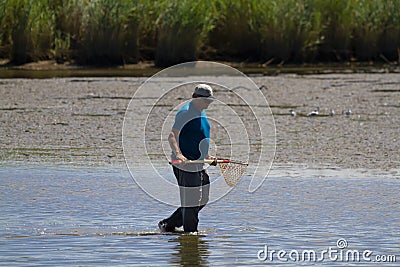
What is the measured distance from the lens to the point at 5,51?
2534 centimetres

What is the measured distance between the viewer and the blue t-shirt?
27.0 feet

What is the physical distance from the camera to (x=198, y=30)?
26.0 meters

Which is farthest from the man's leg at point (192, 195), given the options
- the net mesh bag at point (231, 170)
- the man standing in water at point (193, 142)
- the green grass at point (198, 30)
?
the green grass at point (198, 30)

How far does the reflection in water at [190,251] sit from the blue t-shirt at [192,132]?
0.69 metres

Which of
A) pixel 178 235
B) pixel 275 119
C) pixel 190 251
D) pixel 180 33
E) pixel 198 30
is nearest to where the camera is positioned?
pixel 190 251

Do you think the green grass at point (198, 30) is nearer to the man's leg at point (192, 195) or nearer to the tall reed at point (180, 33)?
the tall reed at point (180, 33)

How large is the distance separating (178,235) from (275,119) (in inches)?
292

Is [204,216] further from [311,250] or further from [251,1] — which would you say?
[251,1]

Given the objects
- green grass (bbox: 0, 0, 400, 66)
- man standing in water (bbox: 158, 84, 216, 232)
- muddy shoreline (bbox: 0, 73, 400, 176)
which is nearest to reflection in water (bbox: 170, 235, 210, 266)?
man standing in water (bbox: 158, 84, 216, 232)

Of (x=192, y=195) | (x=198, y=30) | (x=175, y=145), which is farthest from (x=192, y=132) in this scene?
(x=198, y=30)

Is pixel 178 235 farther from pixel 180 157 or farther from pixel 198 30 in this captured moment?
→ pixel 198 30

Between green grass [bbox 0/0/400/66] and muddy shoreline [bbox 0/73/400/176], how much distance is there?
10.8 feet

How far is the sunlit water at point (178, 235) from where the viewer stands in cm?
805

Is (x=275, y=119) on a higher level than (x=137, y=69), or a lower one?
higher
